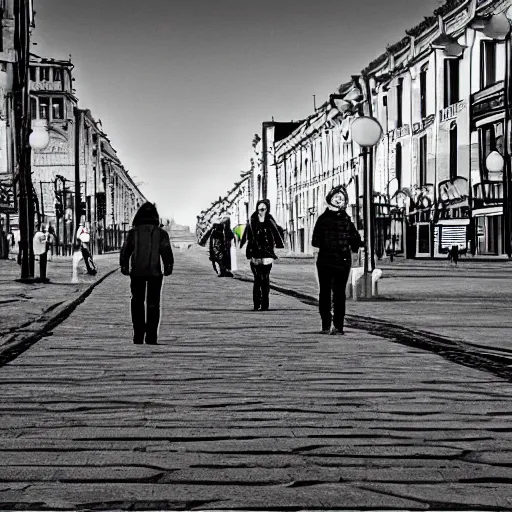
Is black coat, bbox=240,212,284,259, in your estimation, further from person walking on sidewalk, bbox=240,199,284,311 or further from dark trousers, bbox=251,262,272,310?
dark trousers, bbox=251,262,272,310

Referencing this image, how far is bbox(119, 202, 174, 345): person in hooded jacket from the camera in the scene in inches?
462

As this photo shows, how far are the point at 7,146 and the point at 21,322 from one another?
146ft

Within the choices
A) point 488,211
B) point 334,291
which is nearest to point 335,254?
point 334,291

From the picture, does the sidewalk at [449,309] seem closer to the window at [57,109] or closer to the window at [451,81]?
the window at [451,81]

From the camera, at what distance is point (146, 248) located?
1186cm

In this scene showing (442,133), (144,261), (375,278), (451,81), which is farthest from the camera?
(442,133)

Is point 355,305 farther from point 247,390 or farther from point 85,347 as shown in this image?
point 247,390

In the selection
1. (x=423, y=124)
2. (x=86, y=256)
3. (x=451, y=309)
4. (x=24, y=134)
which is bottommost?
(x=451, y=309)

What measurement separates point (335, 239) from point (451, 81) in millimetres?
45222

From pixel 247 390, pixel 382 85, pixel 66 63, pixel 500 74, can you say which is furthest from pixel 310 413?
pixel 66 63

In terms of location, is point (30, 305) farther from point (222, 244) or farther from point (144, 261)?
point (222, 244)

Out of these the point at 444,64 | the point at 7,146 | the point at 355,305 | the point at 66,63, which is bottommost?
the point at 355,305

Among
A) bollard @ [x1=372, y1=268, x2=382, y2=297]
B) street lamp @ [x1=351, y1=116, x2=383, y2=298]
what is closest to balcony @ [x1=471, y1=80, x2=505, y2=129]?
street lamp @ [x1=351, y1=116, x2=383, y2=298]

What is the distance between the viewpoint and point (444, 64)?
5703 centimetres
